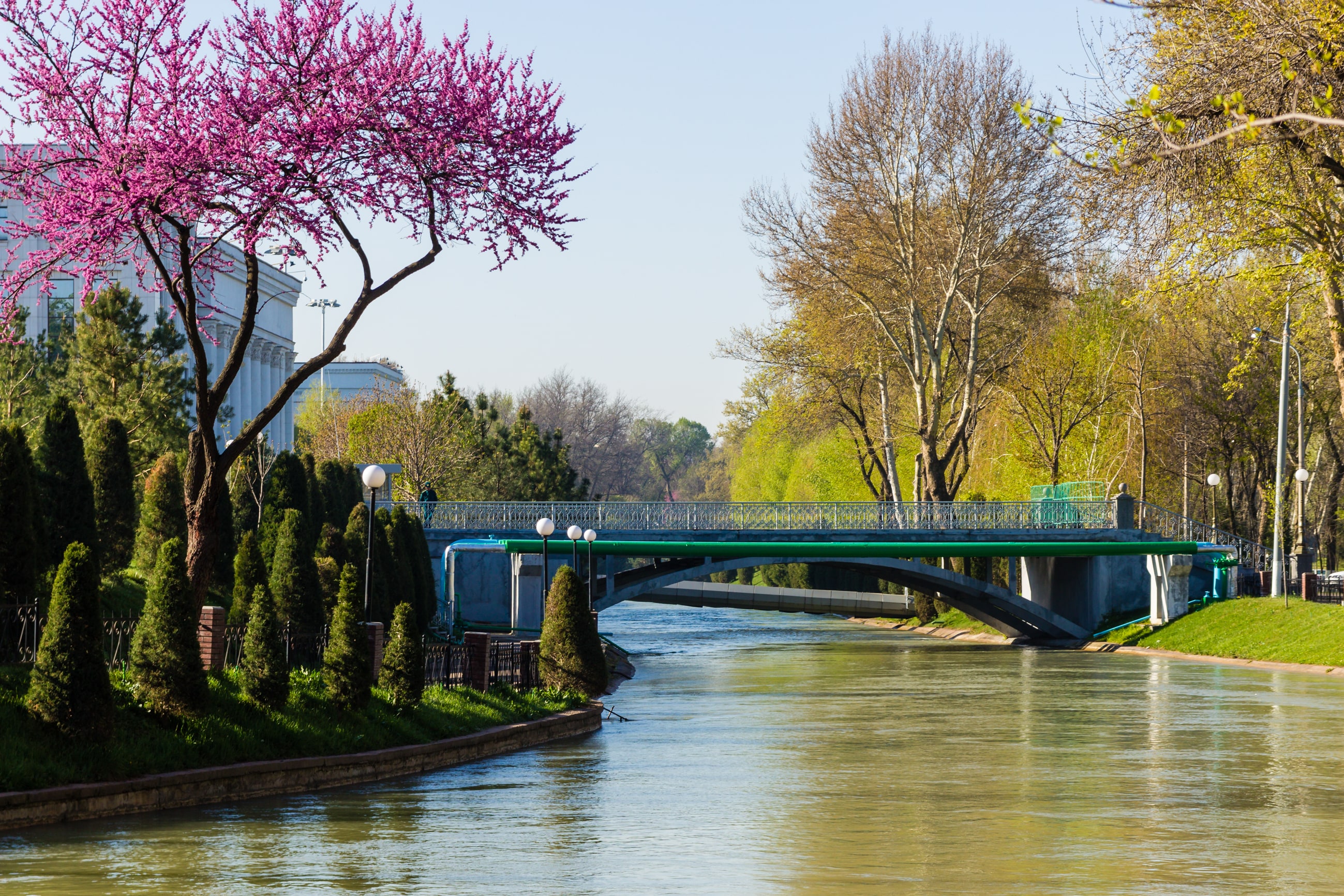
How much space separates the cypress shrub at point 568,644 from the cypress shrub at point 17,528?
32.3 feet

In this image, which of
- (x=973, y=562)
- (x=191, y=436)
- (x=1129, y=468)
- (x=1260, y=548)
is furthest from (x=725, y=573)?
(x=191, y=436)

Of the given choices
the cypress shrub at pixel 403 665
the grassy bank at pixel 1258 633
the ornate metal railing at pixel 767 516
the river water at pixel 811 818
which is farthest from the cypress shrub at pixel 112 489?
the grassy bank at pixel 1258 633

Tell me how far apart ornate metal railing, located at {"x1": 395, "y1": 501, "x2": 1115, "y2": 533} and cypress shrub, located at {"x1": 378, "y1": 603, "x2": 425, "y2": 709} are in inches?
1165

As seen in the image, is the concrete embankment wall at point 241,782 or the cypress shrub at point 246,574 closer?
the concrete embankment wall at point 241,782

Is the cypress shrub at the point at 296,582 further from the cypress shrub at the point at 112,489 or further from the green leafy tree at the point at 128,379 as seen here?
the green leafy tree at the point at 128,379

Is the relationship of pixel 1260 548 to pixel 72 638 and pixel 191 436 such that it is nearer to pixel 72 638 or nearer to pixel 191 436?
pixel 191 436

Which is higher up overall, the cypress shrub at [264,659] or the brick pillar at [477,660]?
the cypress shrub at [264,659]

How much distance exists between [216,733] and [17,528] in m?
5.91

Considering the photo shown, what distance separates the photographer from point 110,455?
29.8 m

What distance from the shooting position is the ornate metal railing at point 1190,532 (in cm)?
5328

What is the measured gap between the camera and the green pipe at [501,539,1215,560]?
49812 millimetres

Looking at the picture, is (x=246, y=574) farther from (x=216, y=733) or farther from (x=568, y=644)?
(x=216, y=733)

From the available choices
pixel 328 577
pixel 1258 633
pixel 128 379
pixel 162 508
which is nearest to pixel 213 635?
pixel 328 577

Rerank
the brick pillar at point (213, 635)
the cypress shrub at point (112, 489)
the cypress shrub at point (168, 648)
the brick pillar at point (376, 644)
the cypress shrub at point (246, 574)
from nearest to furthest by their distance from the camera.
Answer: the cypress shrub at point (168, 648)
the brick pillar at point (213, 635)
the brick pillar at point (376, 644)
the cypress shrub at point (246, 574)
the cypress shrub at point (112, 489)
